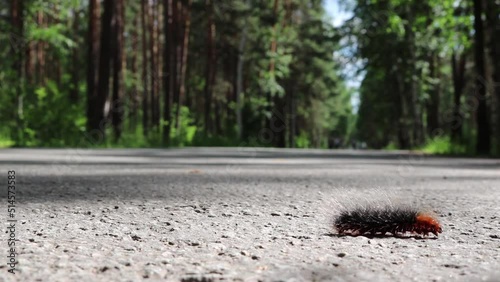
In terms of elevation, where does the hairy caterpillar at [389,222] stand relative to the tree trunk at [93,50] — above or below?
below

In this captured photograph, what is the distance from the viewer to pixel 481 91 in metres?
19.1

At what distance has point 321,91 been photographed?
51312 millimetres

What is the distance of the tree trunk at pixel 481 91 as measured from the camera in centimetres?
1849

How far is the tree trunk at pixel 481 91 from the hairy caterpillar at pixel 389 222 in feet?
52.6

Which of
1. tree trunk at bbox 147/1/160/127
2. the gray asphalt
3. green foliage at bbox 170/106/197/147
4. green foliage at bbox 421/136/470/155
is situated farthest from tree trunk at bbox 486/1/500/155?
tree trunk at bbox 147/1/160/127

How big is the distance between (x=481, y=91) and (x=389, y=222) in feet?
56.5

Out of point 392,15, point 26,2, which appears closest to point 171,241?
A: point 26,2

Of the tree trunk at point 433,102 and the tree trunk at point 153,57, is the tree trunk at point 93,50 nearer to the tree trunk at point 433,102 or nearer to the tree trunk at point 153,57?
the tree trunk at point 153,57

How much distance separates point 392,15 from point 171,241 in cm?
2683

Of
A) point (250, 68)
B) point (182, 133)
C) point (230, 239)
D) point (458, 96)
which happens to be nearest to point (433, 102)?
point (458, 96)

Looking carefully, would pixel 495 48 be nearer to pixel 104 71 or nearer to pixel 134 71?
pixel 104 71

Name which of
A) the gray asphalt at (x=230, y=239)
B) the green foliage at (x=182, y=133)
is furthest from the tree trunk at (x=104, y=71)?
the gray asphalt at (x=230, y=239)

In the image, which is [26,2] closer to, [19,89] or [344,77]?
[19,89]

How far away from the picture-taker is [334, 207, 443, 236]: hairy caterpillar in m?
3.23
